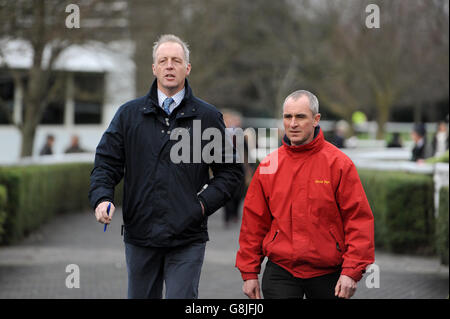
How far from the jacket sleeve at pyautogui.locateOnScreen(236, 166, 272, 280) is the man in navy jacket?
210mm

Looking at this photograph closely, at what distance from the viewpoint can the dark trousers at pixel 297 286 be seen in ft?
14.3

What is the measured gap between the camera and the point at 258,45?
3206 centimetres

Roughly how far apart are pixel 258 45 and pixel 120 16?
1600 centimetres

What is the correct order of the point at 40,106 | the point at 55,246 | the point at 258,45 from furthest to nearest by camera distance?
the point at 258,45 → the point at 40,106 → the point at 55,246

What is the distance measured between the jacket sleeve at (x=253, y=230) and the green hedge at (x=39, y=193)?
8525 millimetres

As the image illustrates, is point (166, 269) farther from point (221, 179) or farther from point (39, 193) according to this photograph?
point (39, 193)

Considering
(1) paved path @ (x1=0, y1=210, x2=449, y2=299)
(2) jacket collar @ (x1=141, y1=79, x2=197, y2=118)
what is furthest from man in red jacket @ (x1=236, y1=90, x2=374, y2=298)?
(1) paved path @ (x1=0, y1=210, x2=449, y2=299)

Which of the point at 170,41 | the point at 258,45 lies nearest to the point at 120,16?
the point at 170,41

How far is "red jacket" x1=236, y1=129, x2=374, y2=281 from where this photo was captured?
14.1 ft
